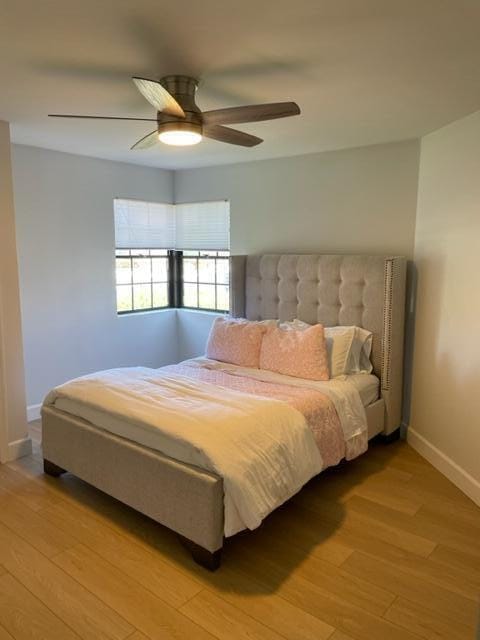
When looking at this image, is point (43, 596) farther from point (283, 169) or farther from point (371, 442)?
point (283, 169)

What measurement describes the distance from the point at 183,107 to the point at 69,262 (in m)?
2.52

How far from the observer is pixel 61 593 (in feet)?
6.88

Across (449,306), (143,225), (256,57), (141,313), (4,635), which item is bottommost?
(4,635)

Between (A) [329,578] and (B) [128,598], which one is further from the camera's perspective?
(A) [329,578]

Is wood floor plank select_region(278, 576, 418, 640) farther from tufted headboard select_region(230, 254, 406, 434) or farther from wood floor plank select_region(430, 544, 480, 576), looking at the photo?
tufted headboard select_region(230, 254, 406, 434)

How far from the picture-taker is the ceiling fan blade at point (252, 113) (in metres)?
2.06

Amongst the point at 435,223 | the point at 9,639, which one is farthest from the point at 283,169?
the point at 9,639

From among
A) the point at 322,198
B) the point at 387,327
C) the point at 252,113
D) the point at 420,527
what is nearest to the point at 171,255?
the point at 322,198

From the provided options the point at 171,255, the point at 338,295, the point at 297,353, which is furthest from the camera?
the point at 171,255

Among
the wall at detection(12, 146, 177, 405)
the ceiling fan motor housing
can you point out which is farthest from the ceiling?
the wall at detection(12, 146, 177, 405)

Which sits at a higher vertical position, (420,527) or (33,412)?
(33,412)

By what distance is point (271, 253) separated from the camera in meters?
4.52

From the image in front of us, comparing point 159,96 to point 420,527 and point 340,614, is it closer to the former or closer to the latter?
point 340,614

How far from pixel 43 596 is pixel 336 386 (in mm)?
2089
